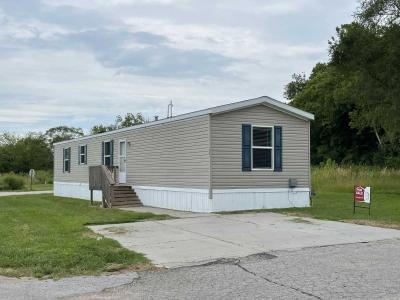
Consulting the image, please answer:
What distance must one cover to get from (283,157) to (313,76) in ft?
138

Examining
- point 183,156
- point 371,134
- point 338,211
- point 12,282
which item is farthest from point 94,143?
point 371,134

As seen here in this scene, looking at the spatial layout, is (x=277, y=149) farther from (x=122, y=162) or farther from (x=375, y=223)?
(x=122, y=162)

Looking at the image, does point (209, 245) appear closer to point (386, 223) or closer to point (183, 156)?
point (386, 223)

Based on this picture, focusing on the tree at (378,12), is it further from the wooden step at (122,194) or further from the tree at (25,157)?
the tree at (25,157)

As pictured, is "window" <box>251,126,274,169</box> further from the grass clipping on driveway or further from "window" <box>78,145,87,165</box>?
"window" <box>78,145,87,165</box>

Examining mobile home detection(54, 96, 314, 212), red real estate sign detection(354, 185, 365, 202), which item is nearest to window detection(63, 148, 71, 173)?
mobile home detection(54, 96, 314, 212)

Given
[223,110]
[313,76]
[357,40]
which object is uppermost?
[313,76]

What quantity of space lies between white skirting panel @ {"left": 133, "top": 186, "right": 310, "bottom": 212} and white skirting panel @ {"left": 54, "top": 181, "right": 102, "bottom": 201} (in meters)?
6.88

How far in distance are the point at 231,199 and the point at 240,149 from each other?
1.57 metres

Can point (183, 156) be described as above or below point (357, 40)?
below

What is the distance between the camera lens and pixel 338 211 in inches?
635

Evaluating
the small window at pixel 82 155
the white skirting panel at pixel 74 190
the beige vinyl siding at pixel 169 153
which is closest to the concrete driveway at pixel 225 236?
the beige vinyl siding at pixel 169 153

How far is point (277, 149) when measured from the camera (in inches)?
682

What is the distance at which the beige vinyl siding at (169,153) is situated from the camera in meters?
16.7
